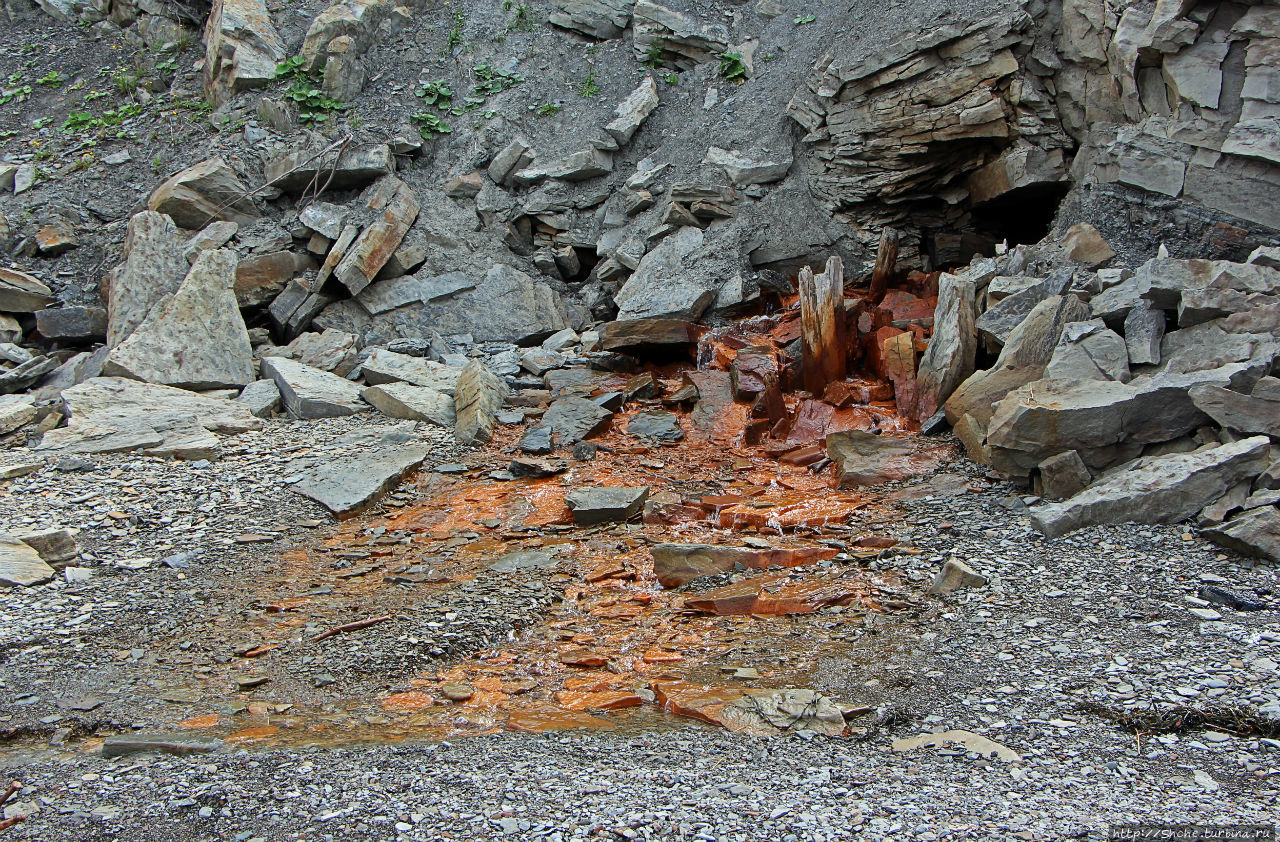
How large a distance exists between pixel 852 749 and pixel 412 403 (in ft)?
23.4

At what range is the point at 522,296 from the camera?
1327cm

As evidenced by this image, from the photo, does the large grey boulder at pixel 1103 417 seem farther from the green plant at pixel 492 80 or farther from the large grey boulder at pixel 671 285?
the green plant at pixel 492 80

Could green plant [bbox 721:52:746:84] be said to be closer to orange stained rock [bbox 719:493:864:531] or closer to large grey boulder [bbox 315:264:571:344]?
large grey boulder [bbox 315:264:571:344]

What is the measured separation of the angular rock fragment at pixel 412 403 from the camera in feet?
31.7

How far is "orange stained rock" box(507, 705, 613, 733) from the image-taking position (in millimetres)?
4191

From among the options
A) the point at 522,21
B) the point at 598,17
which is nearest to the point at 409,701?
the point at 598,17

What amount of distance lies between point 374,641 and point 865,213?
9802 mm

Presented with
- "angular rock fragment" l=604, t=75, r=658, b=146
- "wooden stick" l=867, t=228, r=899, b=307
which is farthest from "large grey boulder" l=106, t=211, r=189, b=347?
"wooden stick" l=867, t=228, r=899, b=307

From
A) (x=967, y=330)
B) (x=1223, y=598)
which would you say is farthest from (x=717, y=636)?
(x=967, y=330)

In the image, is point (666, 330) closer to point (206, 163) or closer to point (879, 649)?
point (879, 649)

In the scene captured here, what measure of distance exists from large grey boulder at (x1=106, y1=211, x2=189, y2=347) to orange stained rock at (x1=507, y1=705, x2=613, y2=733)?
9125 millimetres

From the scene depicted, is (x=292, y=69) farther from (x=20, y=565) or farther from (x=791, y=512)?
(x=791, y=512)

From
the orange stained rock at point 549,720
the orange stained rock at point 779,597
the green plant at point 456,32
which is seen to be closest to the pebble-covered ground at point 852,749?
the orange stained rock at point 549,720

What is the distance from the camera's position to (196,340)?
33.7ft
